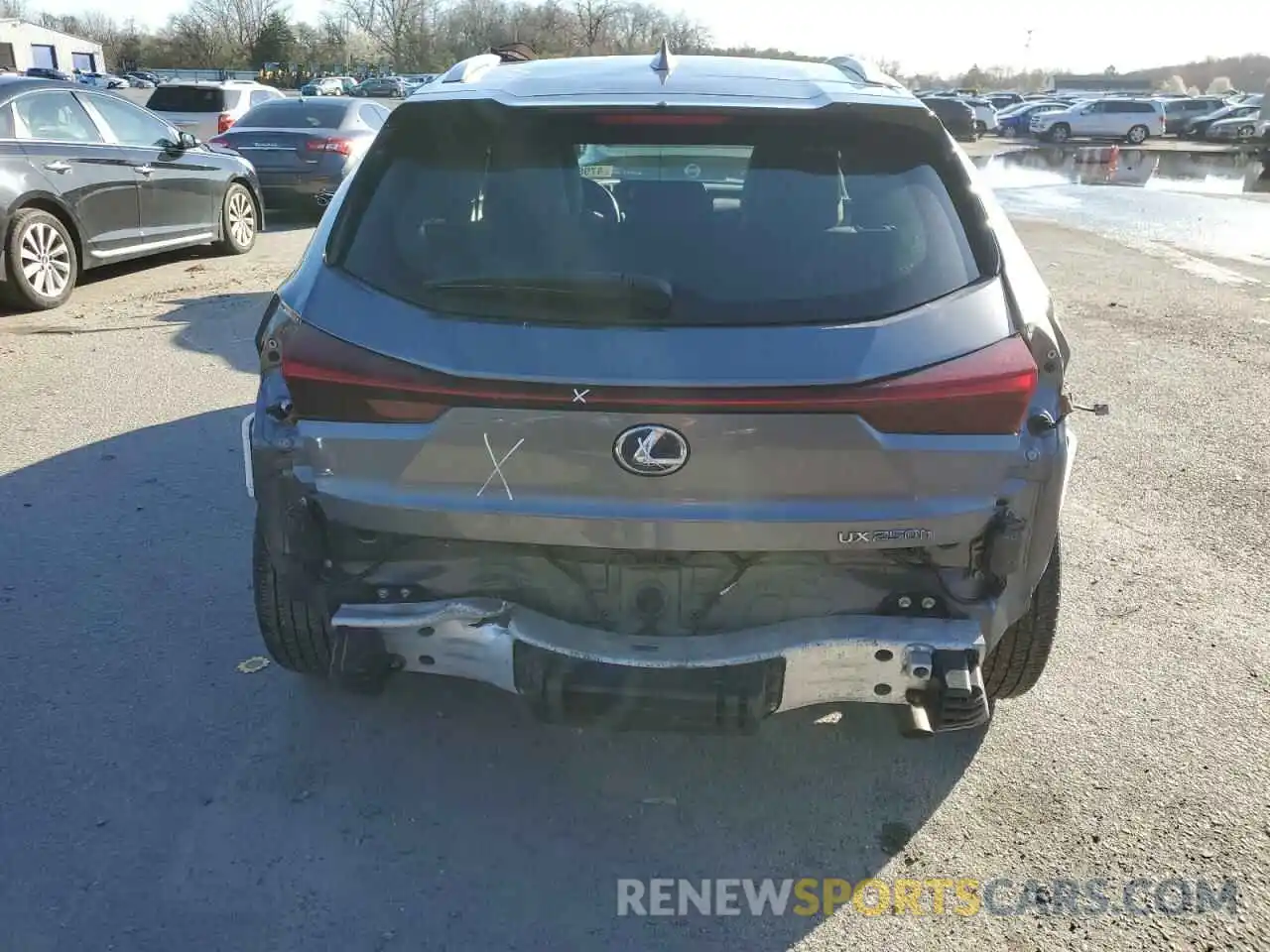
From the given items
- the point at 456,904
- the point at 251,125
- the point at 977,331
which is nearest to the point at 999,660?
the point at 977,331

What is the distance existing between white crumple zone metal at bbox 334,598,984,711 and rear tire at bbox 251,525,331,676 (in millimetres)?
495

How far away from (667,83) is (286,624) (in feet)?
6.23

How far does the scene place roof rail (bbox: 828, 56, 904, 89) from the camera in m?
3.12

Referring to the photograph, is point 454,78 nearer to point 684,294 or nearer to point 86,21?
point 684,294

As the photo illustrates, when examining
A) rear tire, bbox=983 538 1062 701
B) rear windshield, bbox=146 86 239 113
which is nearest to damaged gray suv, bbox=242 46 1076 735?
rear tire, bbox=983 538 1062 701

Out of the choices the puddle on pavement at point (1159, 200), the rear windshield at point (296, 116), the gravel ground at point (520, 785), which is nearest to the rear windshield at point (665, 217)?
the gravel ground at point (520, 785)

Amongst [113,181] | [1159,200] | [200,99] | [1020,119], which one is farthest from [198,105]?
[1020,119]

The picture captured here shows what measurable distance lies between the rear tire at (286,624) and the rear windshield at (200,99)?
50.5 ft

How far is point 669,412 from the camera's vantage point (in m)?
2.29

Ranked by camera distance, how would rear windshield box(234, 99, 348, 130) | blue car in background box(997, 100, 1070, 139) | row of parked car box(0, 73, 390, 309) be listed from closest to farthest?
row of parked car box(0, 73, 390, 309) < rear windshield box(234, 99, 348, 130) < blue car in background box(997, 100, 1070, 139)

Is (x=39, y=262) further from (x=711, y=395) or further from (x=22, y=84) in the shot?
(x=711, y=395)

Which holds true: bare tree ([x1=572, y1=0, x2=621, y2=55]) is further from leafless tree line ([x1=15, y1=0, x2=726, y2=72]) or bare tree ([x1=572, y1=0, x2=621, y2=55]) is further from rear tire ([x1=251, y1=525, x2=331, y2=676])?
rear tire ([x1=251, y1=525, x2=331, y2=676])

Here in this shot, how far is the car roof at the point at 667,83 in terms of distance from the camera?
8.66 feet

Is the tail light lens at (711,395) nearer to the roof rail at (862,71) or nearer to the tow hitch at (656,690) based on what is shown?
the tow hitch at (656,690)
